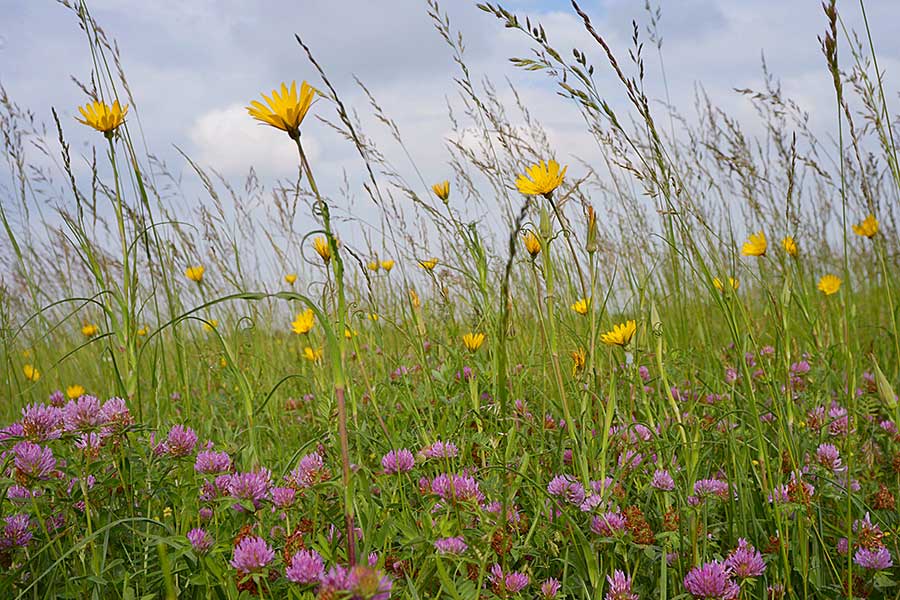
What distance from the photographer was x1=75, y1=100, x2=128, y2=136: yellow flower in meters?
1.42

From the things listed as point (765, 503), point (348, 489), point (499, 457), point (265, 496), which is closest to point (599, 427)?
point (499, 457)

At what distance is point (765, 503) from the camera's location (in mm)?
1387

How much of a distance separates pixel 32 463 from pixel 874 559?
1.44m

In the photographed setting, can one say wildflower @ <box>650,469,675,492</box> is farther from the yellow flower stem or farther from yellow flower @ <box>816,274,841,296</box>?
yellow flower @ <box>816,274,841,296</box>

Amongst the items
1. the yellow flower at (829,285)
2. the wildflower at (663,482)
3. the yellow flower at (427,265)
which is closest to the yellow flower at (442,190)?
the yellow flower at (427,265)

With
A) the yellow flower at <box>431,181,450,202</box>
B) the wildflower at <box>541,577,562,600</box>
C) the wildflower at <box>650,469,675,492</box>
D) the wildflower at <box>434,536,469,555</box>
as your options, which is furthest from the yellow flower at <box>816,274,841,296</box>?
the wildflower at <box>434,536,469,555</box>

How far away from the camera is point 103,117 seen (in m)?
1.43

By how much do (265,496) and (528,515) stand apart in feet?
1.84

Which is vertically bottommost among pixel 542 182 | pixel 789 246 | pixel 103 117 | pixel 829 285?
pixel 829 285

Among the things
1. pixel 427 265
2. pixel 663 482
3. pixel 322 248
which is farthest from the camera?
pixel 322 248

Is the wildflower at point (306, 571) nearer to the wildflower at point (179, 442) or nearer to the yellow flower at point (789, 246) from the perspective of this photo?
the wildflower at point (179, 442)

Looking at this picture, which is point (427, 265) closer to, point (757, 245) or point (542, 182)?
point (542, 182)

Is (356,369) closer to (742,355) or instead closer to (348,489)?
(742,355)

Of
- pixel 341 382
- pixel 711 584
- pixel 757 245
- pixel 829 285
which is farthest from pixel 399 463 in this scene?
pixel 829 285
